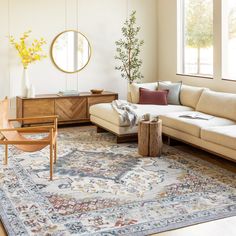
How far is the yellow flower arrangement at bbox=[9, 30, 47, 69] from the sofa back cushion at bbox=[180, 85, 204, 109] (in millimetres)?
2607

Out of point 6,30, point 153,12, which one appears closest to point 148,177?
point 6,30

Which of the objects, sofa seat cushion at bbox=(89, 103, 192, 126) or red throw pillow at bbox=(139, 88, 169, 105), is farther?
red throw pillow at bbox=(139, 88, 169, 105)

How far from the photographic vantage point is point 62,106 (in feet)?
23.5

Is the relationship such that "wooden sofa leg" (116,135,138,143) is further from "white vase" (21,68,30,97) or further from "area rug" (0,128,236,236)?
"white vase" (21,68,30,97)

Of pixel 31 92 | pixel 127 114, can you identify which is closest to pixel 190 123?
pixel 127 114

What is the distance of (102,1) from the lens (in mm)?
7812

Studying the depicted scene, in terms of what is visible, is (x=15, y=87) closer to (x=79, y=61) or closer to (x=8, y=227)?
(x=79, y=61)

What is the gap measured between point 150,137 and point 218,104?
119cm

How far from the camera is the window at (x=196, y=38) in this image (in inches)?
279

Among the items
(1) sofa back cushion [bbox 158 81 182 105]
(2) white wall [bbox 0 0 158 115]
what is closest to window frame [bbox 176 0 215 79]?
(2) white wall [bbox 0 0 158 115]

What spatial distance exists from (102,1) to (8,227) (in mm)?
5628

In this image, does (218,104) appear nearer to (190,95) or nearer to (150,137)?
(190,95)

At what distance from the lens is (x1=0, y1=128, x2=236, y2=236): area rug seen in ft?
10.5

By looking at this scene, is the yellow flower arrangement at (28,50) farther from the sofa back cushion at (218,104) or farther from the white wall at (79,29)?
the sofa back cushion at (218,104)
